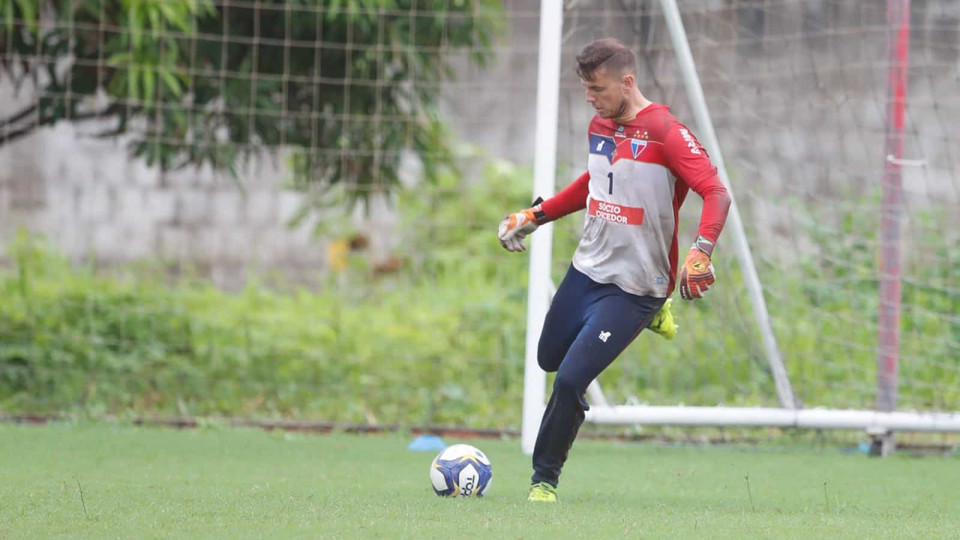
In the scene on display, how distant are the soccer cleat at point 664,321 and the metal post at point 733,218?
5.28 feet

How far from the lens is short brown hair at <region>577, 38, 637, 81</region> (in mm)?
4828

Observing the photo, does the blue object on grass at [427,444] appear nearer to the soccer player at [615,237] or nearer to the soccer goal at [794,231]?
the soccer goal at [794,231]

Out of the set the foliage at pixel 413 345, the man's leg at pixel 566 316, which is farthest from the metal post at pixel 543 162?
the man's leg at pixel 566 316

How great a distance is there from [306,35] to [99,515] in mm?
5486

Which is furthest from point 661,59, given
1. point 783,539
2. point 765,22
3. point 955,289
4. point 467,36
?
point 783,539

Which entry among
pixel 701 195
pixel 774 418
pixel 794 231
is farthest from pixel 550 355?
pixel 794 231

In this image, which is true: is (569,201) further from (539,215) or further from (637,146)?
(637,146)

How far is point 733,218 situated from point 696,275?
280cm

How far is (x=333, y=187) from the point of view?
996 cm

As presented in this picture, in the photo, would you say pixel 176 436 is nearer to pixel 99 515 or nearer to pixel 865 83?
pixel 99 515

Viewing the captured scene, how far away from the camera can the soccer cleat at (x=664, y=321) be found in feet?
17.1

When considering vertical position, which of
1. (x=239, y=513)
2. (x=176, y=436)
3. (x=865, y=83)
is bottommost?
(x=176, y=436)

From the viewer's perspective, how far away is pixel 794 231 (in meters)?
8.81

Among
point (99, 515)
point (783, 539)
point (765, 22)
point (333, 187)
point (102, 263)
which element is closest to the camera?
point (783, 539)
